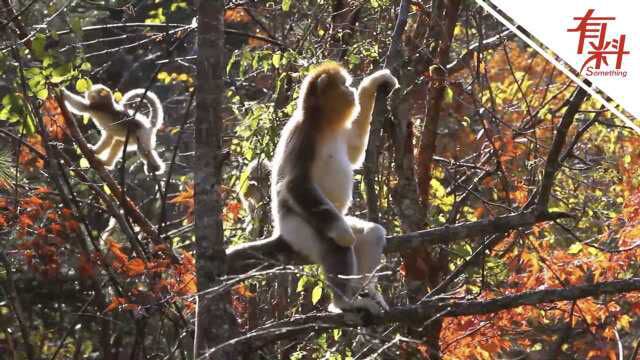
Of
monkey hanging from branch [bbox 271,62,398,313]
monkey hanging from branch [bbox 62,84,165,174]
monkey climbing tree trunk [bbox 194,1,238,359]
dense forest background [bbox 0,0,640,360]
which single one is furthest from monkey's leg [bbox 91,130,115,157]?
monkey climbing tree trunk [bbox 194,1,238,359]

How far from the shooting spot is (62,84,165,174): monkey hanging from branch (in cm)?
1166

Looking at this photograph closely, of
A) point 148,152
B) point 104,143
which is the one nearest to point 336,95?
point 148,152

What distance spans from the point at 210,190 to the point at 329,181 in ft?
4.48

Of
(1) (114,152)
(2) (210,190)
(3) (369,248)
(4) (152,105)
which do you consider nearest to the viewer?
(2) (210,190)

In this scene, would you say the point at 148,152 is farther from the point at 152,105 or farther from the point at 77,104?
the point at 77,104

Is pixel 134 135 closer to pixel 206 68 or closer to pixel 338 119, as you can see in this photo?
pixel 338 119

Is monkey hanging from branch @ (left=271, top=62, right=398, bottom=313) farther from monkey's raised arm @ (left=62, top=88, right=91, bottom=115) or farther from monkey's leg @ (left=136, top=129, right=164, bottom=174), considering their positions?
monkey's raised arm @ (left=62, top=88, right=91, bottom=115)

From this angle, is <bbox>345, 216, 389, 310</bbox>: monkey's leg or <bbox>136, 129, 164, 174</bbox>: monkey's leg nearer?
<bbox>345, 216, 389, 310</bbox>: monkey's leg

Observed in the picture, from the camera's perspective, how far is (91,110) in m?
12.2

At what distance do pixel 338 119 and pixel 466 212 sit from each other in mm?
3097

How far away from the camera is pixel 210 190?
4.51 meters

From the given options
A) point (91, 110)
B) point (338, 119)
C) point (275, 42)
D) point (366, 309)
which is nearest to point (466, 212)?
point (275, 42)

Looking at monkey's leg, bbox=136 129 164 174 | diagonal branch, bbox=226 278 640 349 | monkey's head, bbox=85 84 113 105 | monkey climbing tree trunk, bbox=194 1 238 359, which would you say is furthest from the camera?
monkey's head, bbox=85 84 113 105

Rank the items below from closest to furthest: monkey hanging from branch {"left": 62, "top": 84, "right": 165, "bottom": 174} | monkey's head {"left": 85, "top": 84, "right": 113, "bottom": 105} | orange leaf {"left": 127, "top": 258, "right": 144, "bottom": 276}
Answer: orange leaf {"left": 127, "top": 258, "right": 144, "bottom": 276}
monkey hanging from branch {"left": 62, "top": 84, "right": 165, "bottom": 174}
monkey's head {"left": 85, "top": 84, "right": 113, "bottom": 105}
